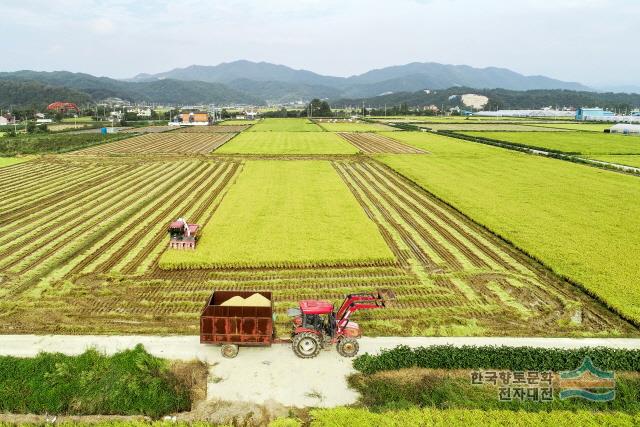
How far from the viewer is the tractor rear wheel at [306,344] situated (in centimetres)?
1380

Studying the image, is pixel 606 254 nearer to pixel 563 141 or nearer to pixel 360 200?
pixel 360 200

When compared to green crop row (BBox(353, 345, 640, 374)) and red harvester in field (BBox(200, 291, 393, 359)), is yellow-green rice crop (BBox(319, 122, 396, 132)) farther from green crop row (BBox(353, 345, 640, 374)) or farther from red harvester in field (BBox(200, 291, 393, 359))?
green crop row (BBox(353, 345, 640, 374))

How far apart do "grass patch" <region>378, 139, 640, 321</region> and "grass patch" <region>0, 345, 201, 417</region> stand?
53.4ft

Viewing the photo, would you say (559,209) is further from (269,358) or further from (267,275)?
(269,358)

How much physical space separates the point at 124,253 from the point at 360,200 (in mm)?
18393

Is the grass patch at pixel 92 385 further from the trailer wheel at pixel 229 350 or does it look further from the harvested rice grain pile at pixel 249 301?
the harvested rice grain pile at pixel 249 301

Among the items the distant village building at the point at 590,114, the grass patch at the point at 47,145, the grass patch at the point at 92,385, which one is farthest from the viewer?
the distant village building at the point at 590,114

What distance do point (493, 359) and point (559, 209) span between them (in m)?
21.5

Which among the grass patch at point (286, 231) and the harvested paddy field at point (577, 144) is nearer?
the grass patch at point (286, 231)

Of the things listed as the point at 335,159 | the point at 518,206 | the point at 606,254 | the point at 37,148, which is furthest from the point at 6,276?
the point at 37,148

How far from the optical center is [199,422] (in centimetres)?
1095

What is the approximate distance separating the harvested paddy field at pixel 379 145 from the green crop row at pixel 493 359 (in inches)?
2173

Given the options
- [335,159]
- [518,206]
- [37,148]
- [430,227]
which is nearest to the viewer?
[430,227]

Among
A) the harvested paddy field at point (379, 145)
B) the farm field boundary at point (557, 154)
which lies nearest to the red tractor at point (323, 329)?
the farm field boundary at point (557, 154)
